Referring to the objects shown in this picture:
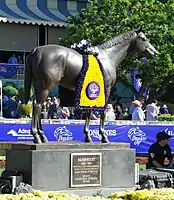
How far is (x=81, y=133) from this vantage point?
69.1 feet

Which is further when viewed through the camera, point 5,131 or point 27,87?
point 5,131

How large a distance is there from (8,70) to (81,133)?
821 inches

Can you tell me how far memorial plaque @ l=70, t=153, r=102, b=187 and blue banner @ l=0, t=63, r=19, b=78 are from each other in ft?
94.0

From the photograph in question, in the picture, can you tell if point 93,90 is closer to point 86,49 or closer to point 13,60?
point 86,49

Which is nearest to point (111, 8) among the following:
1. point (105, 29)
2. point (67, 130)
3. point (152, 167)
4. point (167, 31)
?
point (105, 29)

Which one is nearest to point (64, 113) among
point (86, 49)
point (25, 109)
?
point (25, 109)

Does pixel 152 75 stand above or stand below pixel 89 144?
above

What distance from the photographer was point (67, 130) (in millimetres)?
21062

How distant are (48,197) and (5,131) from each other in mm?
10472

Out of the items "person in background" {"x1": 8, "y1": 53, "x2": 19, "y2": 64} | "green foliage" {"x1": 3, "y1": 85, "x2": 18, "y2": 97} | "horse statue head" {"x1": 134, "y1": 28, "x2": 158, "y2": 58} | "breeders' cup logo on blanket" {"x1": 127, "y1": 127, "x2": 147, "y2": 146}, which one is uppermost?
"person in background" {"x1": 8, "y1": 53, "x2": 19, "y2": 64}

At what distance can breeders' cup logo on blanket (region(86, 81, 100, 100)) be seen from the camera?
13.0 meters

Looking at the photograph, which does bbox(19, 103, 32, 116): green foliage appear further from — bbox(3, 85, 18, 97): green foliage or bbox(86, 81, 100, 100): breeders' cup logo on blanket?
bbox(86, 81, 100, 100): breeders' cup logo on blanket

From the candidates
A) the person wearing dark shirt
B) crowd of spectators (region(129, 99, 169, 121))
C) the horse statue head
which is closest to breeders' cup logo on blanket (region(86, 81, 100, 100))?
the horse statue head

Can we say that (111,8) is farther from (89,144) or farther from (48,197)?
(48,197)
